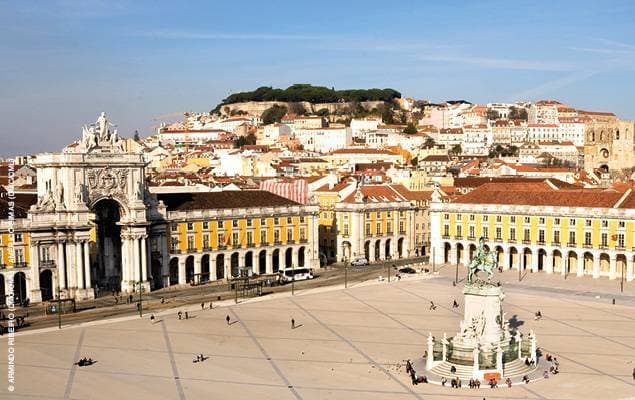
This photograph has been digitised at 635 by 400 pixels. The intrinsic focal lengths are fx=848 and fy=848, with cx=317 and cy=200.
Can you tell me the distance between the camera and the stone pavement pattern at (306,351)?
132ft

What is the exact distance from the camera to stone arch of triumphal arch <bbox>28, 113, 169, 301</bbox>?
6888cm

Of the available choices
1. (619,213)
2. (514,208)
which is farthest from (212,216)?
(619,213)

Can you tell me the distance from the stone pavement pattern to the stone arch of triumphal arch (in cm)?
1265

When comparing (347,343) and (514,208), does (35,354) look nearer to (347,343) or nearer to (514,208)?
(347,343)

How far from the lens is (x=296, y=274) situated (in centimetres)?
7950

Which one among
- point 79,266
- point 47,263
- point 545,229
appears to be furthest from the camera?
point 545,229

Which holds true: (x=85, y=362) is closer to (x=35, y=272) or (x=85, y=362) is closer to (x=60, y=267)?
(x=35, y=272)

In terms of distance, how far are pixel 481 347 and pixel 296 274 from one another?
125ft

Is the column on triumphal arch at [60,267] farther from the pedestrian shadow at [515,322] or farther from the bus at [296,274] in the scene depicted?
the pedestrian shadow at [515,322]

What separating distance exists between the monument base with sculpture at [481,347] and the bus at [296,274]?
3467 cm

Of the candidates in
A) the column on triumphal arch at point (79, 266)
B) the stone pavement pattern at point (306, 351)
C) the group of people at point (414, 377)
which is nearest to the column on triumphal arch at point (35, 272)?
the column on triumphal arch at point (79, 266)

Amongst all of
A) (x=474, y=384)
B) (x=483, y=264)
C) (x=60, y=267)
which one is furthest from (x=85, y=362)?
(x=60, y=267)

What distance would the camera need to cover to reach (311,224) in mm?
87125

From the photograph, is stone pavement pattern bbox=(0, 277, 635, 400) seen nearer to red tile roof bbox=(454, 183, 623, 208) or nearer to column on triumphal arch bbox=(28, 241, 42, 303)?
column on triumphal arch bbox=(28, 241, 42, 303)
